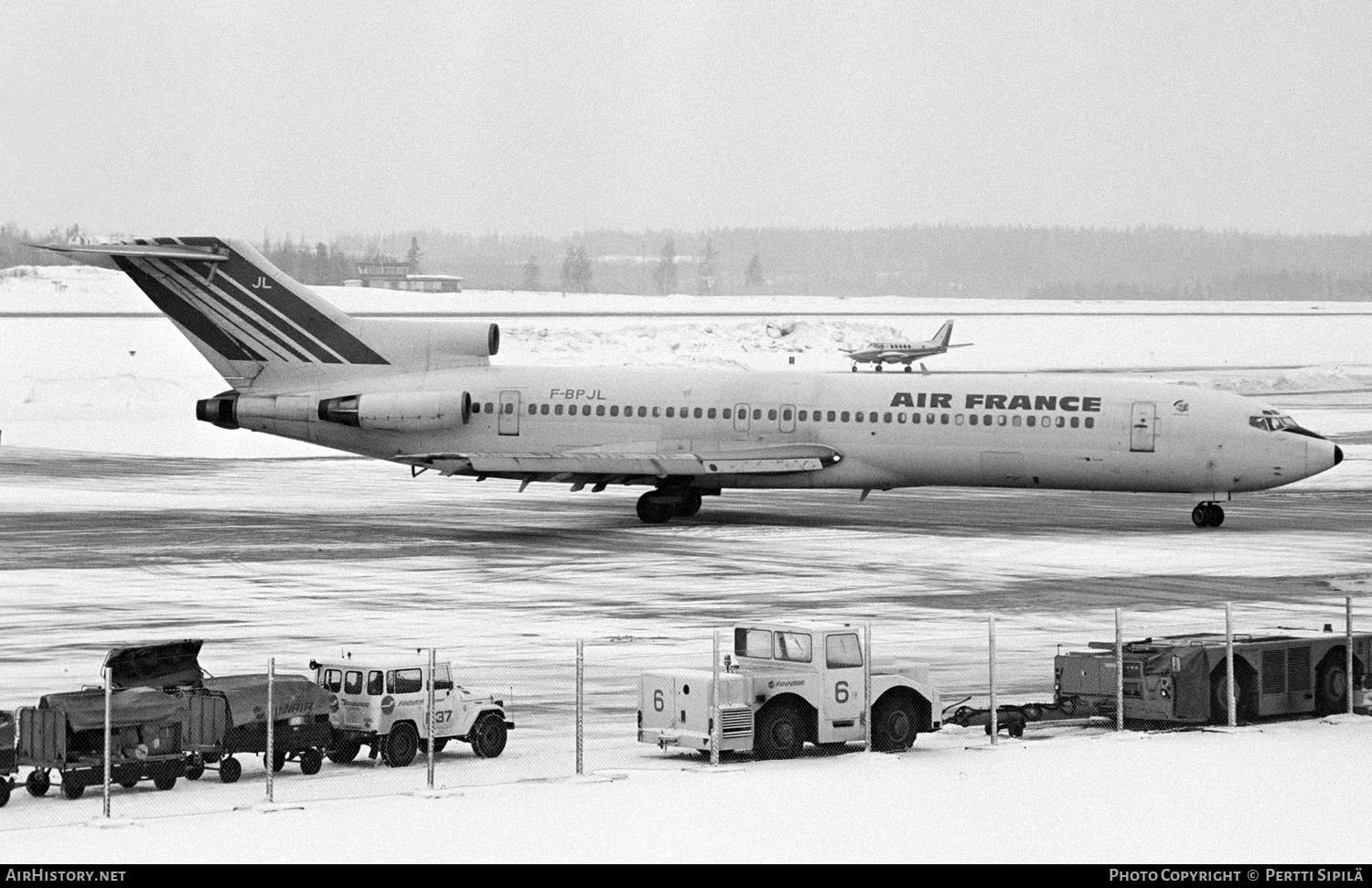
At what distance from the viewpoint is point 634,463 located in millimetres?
44281

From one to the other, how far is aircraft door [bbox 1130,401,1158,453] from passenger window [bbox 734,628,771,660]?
2318cm

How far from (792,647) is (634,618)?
340 inches

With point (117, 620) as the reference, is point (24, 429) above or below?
above

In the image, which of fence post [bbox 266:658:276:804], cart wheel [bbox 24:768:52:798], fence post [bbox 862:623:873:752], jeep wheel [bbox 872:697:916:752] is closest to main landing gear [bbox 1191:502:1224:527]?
jeep wheel [bbox 872:697:916:752]

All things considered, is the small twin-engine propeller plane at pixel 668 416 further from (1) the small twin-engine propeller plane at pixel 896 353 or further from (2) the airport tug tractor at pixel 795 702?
(1) the small twin-engine propeller plane at pixel 896 353

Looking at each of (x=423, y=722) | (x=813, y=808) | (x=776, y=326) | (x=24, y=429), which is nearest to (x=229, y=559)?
(x=423, y=722)

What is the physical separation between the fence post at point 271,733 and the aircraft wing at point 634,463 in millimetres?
23609

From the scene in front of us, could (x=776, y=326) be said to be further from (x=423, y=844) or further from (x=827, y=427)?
(x=423, y=844)

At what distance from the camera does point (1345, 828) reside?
17.4m

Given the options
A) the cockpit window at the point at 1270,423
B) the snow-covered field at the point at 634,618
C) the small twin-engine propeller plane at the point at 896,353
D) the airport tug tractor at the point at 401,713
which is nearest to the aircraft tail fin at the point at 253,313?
the snow-covered field at the point at 634,618

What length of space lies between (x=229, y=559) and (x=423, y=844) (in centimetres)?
2198

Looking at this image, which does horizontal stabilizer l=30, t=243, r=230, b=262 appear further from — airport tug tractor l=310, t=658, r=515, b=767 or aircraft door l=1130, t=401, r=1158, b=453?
airport tug tractor l=310, t=658, r=515, b=767

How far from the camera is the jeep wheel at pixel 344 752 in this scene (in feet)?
67.4

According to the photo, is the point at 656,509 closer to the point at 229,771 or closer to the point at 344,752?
the point at 344,752
